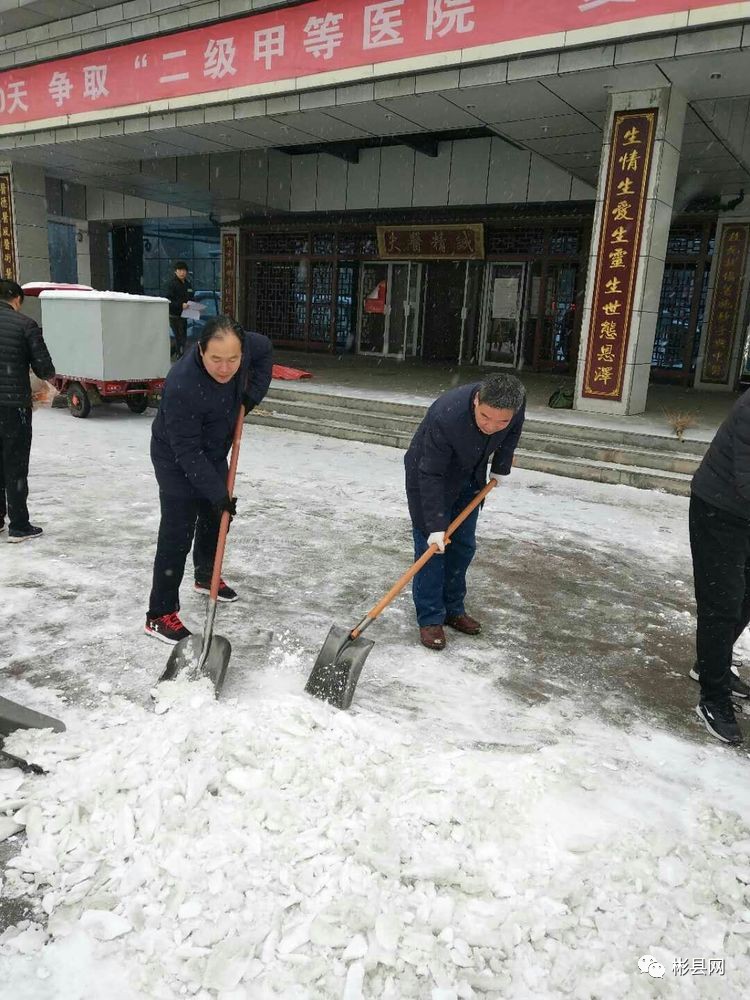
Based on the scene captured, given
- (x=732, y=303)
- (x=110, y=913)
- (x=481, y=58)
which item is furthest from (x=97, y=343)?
(x=732, y=303)

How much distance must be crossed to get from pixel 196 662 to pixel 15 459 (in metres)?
2.53

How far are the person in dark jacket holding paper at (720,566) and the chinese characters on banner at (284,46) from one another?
230 inches

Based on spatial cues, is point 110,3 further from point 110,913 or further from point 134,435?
point 110,913

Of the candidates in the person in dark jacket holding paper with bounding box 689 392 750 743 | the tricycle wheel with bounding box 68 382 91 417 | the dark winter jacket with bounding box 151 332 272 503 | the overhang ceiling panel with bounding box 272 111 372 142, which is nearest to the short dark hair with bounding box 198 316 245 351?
the dark winter jacket with bounding box 151 332 272 503

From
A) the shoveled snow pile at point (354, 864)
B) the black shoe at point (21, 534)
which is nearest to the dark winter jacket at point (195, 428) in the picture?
the shoveled snow pile at point (354, 864)

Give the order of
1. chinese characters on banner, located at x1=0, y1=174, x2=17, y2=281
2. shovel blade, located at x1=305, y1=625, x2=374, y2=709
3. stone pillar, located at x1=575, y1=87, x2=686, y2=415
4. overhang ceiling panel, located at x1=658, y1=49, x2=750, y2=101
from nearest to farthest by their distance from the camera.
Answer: shovel blade, located at x1=305, y1=625, x2=374, y2=709
overhang ceiling panel, located at x1=658, y1=49, x2=750, y2=101
stone pillar, located at x1=575, y1=87, x2=686, y2=415
chinese characters on banner, located at x1=0, y1=174, x2=17, y2=281

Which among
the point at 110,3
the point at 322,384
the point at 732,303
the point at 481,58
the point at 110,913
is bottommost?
the point at 110,913

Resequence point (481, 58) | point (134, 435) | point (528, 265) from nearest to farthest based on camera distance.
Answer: point (481, 58)
point (134, 435)
point (528, 265)

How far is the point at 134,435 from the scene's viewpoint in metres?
8.44

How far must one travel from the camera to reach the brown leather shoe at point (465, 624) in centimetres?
379

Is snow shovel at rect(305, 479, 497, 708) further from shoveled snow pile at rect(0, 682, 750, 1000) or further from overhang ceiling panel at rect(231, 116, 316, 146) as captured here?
overhang ceiling panel at rect(231, 116, 316, 146)

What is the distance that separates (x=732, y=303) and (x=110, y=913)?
1320 cm

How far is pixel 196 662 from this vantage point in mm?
3025

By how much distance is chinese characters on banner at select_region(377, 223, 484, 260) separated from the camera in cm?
1417
